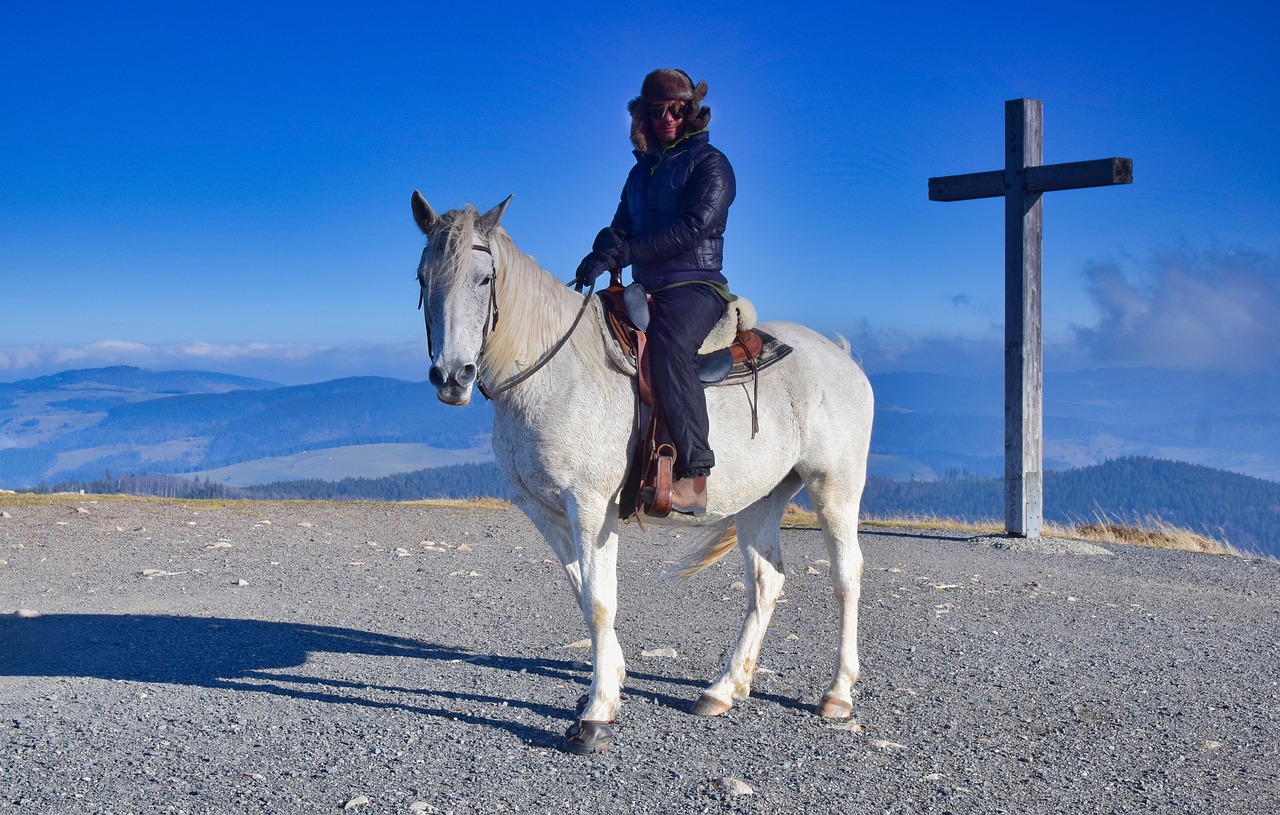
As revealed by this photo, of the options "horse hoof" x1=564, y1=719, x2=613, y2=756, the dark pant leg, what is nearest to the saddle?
the dark pant leg

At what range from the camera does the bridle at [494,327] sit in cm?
539

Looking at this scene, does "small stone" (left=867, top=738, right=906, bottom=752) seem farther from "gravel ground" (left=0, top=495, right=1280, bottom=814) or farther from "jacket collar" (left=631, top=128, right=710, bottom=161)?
"jacket collar" (left=631, top=128, right=710, bottom=161)

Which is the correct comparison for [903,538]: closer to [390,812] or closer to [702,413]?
[702,413]

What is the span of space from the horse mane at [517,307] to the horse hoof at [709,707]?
2283mm

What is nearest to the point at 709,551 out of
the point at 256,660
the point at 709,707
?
the point at 709,707

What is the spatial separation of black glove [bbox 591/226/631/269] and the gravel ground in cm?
290

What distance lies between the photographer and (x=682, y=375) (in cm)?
605

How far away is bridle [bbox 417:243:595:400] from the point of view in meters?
5.39

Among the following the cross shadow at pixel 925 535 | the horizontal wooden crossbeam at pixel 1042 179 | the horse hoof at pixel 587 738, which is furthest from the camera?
the cross shadow at pixel 925 535

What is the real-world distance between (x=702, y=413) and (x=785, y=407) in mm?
829

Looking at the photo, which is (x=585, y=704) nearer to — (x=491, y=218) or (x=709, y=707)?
(x=709, y=707)

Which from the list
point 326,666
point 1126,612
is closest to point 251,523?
point 326,666

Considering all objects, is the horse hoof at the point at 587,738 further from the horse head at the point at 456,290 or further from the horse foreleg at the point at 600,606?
the horse head at the point at 456,290

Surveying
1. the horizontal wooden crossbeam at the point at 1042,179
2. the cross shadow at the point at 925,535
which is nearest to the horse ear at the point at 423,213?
the cross shadow at the point at 925,535
